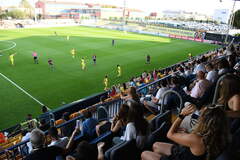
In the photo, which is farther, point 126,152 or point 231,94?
point 231,94

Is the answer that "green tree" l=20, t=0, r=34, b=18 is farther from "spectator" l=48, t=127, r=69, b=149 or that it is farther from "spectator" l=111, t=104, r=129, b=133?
"spectator" l=111, t=104, r=129, b=133

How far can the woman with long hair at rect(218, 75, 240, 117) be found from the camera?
3.84m

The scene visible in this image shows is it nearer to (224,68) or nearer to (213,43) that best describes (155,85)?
(224,68)

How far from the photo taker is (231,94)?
3922mm

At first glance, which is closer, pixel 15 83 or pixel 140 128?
pixel 140 128

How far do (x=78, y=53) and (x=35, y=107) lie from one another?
51.6 ft

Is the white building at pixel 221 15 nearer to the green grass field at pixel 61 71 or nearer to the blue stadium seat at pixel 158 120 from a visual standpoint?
the green grass field at pixel 61 71

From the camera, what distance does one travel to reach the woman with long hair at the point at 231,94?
12.6ft

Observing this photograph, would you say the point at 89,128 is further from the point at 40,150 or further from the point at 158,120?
the point at 40,150

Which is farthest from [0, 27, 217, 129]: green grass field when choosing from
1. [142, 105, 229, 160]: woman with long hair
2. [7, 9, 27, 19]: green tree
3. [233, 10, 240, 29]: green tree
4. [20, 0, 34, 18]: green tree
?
[20, 0, 34, 18]: green tree

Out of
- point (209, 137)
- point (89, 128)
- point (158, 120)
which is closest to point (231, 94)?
point (158, 120)

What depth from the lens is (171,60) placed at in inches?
1051

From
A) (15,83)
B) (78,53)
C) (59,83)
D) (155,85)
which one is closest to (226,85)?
(155,85)

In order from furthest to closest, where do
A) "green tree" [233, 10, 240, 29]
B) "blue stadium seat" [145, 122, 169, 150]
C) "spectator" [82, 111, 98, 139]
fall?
"green tree" [233, 10, 240, 29] → "spectator" [82, 111, 98, 139] → "blue stadium seat" [145, 122, 169, 150]
